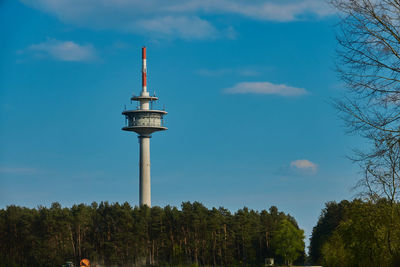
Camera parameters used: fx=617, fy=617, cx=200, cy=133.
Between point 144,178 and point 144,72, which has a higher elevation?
point 144,72

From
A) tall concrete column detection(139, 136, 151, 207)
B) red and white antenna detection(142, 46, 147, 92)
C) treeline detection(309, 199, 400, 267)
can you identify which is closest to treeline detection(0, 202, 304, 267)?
tall concrete column detection(139, 136, 151, 207)

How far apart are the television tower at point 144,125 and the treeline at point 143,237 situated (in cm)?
2175

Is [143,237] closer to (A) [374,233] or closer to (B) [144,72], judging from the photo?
(B) [144,72]

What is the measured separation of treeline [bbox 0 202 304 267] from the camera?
10250 centimetres

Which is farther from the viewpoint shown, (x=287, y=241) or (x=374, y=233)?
(x=287, y=241)

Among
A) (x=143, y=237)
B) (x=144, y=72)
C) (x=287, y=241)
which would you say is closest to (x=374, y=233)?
(x=287, y=241)

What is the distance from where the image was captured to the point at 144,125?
137500 millimetres

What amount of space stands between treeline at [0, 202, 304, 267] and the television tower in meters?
21.7

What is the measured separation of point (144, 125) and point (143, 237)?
37.8 m

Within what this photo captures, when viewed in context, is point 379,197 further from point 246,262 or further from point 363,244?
point 246,262

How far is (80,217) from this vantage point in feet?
343

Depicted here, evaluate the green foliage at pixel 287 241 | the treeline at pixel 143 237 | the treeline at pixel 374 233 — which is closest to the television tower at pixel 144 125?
the treeline at pixel 143 237

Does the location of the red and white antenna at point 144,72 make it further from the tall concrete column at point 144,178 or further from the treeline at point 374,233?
the treeline at point 374,233

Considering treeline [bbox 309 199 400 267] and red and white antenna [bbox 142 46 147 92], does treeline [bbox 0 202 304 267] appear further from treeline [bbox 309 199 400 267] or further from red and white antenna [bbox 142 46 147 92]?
treeline [bbox 309 199 400 267]
